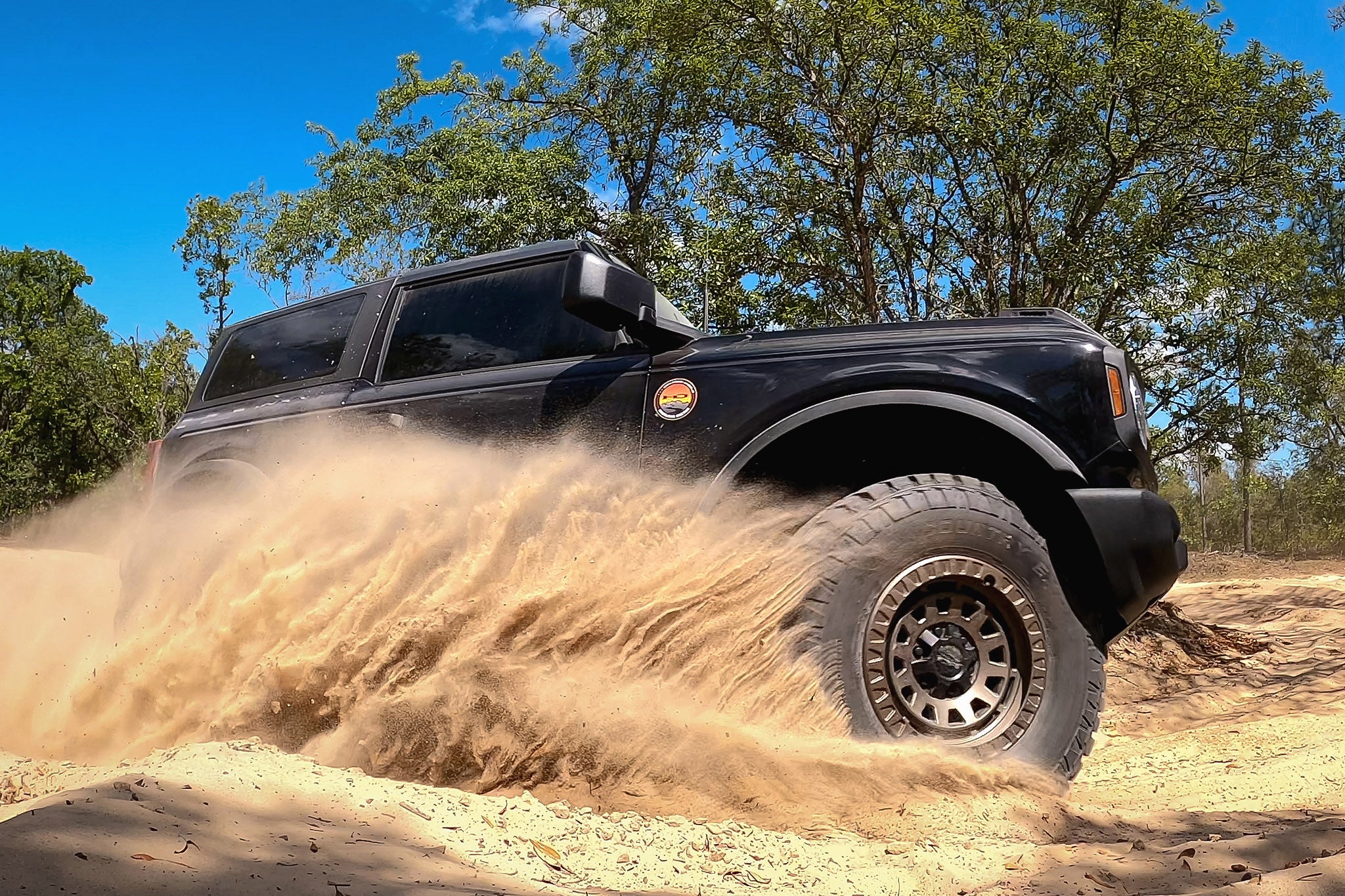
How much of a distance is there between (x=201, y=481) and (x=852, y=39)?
673 cm

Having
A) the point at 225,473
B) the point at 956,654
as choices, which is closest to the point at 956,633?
the point at 956,654

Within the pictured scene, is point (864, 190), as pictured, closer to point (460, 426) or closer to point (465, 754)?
point (460, 426)

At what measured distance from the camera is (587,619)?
3.13m

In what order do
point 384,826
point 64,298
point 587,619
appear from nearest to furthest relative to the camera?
point 384,826, point 587,619, point 64,298

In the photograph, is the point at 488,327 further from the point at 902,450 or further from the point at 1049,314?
the point at 1049,314

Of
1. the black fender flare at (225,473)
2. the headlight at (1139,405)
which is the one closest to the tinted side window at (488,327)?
the black fender flare at (225,473)

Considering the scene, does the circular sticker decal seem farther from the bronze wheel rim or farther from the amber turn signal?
the amber turn signal

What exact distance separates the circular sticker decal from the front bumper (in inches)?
55.1

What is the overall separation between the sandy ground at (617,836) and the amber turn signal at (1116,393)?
132cm

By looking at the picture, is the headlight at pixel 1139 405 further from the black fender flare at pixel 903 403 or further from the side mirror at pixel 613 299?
the side mirror at pixel 613 299

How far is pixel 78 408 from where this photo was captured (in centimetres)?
2453

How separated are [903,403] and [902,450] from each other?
33cm

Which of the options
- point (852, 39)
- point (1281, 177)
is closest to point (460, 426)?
point (852, 39)

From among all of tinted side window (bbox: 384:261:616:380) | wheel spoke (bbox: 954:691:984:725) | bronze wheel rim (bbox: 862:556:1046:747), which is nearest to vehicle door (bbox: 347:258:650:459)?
tinted side window (bbox: 384:261:616:380)
